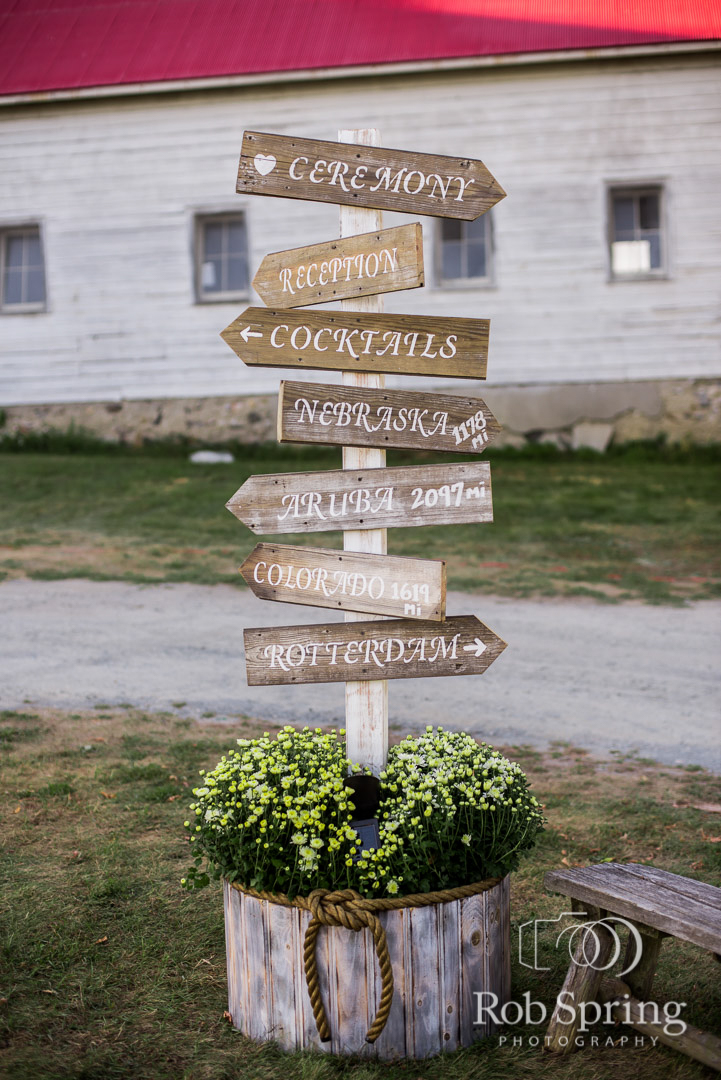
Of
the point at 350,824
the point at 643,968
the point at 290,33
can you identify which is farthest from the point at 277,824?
the point at 290,33

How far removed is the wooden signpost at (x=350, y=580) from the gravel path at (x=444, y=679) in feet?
9.31

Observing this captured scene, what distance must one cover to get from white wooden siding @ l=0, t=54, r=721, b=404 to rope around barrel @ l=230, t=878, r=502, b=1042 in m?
12.4

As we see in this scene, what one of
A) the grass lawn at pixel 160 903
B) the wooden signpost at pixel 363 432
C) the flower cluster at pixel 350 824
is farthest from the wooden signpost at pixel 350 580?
the grass lawn at pixel 160 903

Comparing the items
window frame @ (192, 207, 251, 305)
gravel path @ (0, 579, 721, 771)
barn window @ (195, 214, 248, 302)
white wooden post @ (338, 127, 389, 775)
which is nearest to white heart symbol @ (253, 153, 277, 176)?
white wooden post @ (338, 127, 389, 775)

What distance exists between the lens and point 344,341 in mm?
3447

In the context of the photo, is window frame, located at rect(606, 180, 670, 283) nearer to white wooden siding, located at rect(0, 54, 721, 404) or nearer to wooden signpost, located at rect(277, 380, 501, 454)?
white wooden siding, located at rect(0, 54, 721, 404)

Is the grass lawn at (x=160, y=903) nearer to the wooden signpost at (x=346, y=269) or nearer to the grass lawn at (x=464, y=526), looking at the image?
the wooden signpost at (x=346, y=269)

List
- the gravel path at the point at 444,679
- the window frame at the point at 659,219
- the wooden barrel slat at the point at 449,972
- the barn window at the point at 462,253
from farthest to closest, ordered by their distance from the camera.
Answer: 1. the barn window at the point at 462,253
2. the window frame at the point at 659,219
3. the gravel path at the point at 444,679
4. the wooden barrel slat at the point at 449,972

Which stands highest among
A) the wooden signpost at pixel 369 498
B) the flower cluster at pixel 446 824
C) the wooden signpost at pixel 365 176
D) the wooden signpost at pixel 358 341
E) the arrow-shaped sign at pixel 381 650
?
the wooden signpost at pixel 365 176

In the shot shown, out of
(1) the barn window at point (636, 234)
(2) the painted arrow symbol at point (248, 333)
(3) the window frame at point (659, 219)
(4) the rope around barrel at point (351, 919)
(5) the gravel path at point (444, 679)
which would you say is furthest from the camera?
(1) the barn window at point (636, 234)

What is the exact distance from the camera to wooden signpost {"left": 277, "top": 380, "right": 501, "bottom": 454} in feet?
11.2

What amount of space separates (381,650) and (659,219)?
13.5m

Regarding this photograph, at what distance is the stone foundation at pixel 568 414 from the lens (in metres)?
15.0

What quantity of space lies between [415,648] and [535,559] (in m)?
7.77
